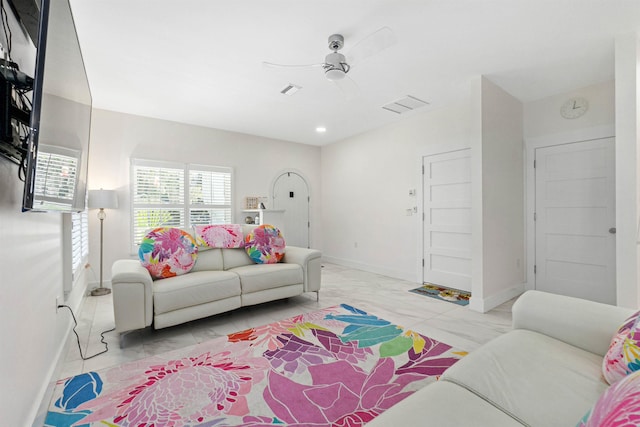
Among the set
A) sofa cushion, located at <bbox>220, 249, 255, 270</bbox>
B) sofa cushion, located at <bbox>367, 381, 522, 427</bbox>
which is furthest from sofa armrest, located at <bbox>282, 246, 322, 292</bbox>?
sofa cushion, located at <bbox>367, 381, 522, 427</bbox>

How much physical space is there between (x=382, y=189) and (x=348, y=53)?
3.06 metres

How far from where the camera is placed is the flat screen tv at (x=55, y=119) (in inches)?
39.7

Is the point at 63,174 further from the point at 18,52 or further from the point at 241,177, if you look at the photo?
the point at 241,177

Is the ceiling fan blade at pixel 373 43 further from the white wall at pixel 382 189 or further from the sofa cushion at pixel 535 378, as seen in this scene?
the white wall at pixel 382 189

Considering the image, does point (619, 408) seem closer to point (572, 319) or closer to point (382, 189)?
point (572, 319)

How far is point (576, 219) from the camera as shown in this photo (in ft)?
11.4

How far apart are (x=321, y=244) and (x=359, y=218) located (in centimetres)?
133

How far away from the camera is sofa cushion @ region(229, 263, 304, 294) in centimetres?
300

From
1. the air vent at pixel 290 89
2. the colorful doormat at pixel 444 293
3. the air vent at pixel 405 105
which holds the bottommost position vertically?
the colorful doormat at pixel 444 293

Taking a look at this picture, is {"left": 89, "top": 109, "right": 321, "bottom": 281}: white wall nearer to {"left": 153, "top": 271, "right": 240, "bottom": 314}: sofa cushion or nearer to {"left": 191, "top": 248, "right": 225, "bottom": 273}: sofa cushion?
{"left": 191, "top": 248, "right": 225, "bottom": 273}: sofa cushion

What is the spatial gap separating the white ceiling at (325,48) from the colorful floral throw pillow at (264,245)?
176cm

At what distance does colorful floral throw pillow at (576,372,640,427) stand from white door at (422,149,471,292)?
342 centimetres

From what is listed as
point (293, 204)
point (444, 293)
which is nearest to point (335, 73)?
point (444, 293)

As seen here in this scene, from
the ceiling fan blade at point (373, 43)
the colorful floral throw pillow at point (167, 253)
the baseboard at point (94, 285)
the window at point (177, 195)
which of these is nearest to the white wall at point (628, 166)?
the ceiling fan blade at point (373, 43)
